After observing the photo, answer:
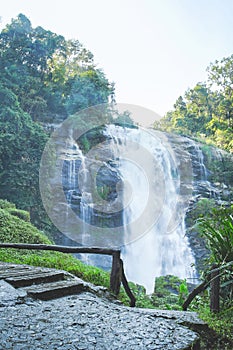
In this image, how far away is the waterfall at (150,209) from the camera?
45.6 feet

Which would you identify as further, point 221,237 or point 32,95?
point 32,95

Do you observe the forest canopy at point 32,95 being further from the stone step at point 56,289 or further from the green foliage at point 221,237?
the green foliage at point 221,237

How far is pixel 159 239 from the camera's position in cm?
1506

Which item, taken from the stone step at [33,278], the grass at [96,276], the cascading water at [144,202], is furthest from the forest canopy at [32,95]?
the stone step at [33,278]

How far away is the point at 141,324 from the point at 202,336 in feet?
1.51

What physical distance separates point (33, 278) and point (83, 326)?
47.7 inches

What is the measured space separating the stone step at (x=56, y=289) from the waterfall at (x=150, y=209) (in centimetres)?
948

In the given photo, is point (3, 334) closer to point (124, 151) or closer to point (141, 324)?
point (141, 324)

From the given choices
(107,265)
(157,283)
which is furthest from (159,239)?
(157,283)

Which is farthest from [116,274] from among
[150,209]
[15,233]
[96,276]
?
[150,209]

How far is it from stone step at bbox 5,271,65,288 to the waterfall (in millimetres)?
9402

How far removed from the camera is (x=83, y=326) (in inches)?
92.1

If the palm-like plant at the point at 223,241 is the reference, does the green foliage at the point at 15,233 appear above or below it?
below

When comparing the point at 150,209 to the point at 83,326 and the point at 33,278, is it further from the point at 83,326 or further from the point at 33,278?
the point at 83,326
